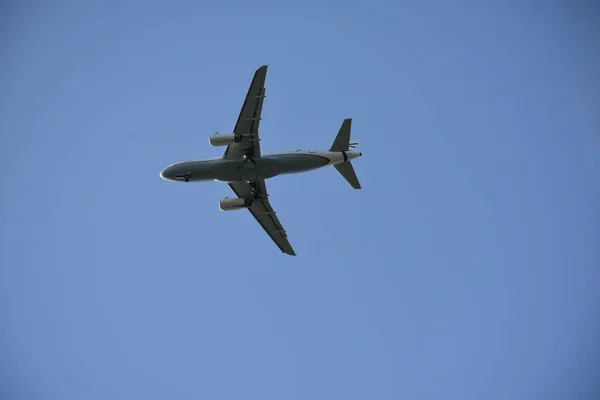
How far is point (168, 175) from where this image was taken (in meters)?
37.2

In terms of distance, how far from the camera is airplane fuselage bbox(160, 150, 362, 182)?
36406 millimetres

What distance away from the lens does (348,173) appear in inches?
1494

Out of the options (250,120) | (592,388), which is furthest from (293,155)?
(592,388)

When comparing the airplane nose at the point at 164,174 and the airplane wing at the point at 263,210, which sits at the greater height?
the airplane nose at the point at 164,174

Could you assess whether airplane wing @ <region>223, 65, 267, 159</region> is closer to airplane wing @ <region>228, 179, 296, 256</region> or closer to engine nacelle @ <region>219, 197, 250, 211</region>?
airplane wing @ <region>228, 179, 296, 256</region>

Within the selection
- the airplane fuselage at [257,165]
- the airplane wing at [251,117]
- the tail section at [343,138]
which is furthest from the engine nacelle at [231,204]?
the tail section at [343,138]

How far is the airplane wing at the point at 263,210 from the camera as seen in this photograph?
41188mm

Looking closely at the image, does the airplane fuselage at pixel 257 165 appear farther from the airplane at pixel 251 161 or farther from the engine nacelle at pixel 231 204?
the engine nacelle at pixel 231 204

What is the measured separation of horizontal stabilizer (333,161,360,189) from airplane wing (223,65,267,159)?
6.38 metres

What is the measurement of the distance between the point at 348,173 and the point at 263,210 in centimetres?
864

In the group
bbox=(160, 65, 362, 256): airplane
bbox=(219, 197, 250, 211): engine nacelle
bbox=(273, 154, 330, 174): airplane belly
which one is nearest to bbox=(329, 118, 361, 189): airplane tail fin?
bbox=(160, 65, 362, 256): airplane

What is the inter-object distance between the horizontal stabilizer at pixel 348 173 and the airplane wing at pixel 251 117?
6.38 metres

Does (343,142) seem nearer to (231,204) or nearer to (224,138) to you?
(224,138)

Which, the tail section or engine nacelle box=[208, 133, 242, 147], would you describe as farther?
the tail section
